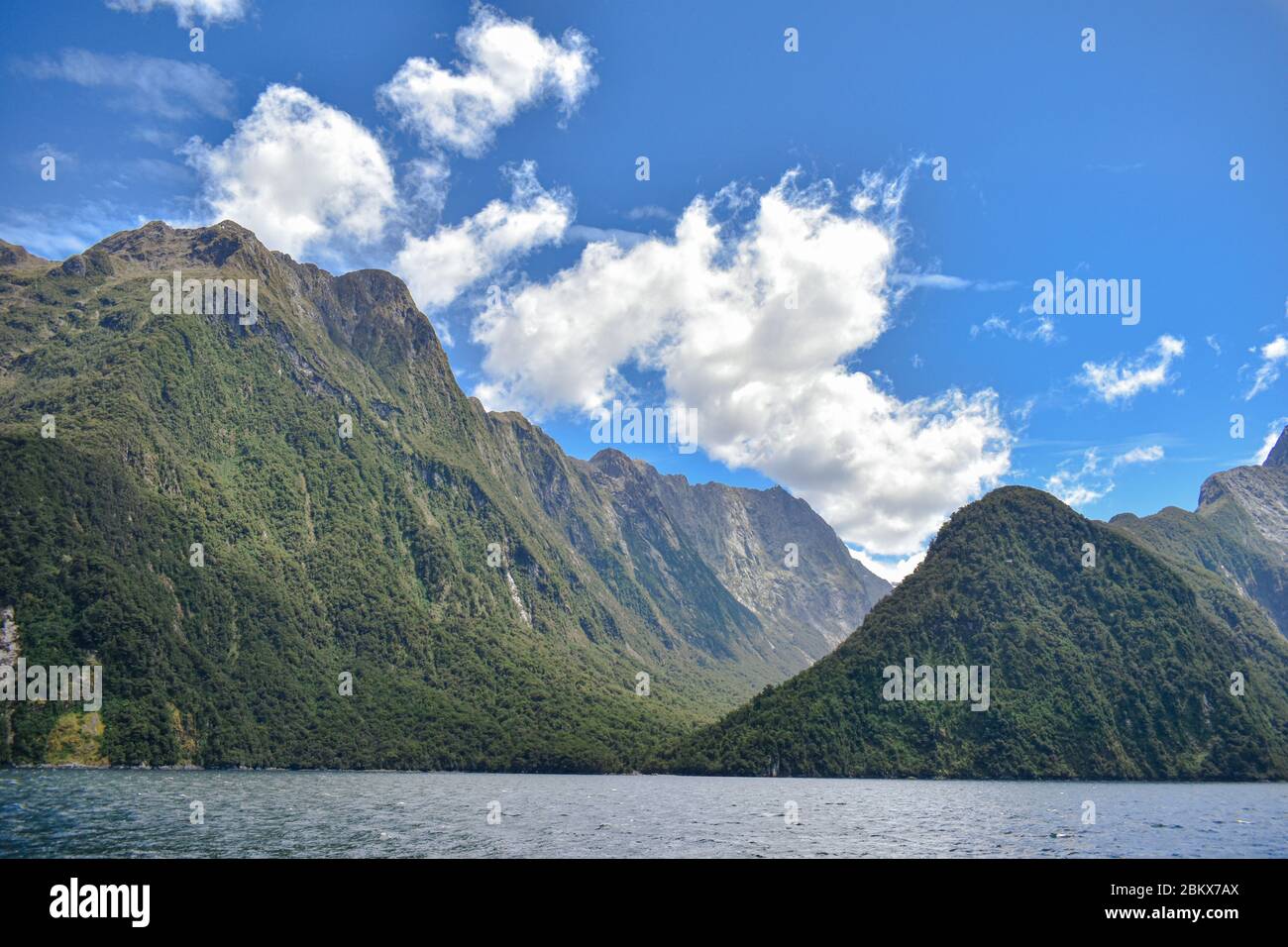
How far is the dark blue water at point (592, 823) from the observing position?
77562 mm

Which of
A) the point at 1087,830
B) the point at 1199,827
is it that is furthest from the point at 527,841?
the point at 1199,827

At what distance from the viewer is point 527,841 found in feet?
274

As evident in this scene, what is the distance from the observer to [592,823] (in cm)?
10644

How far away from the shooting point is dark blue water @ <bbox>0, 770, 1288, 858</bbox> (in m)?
77.6
